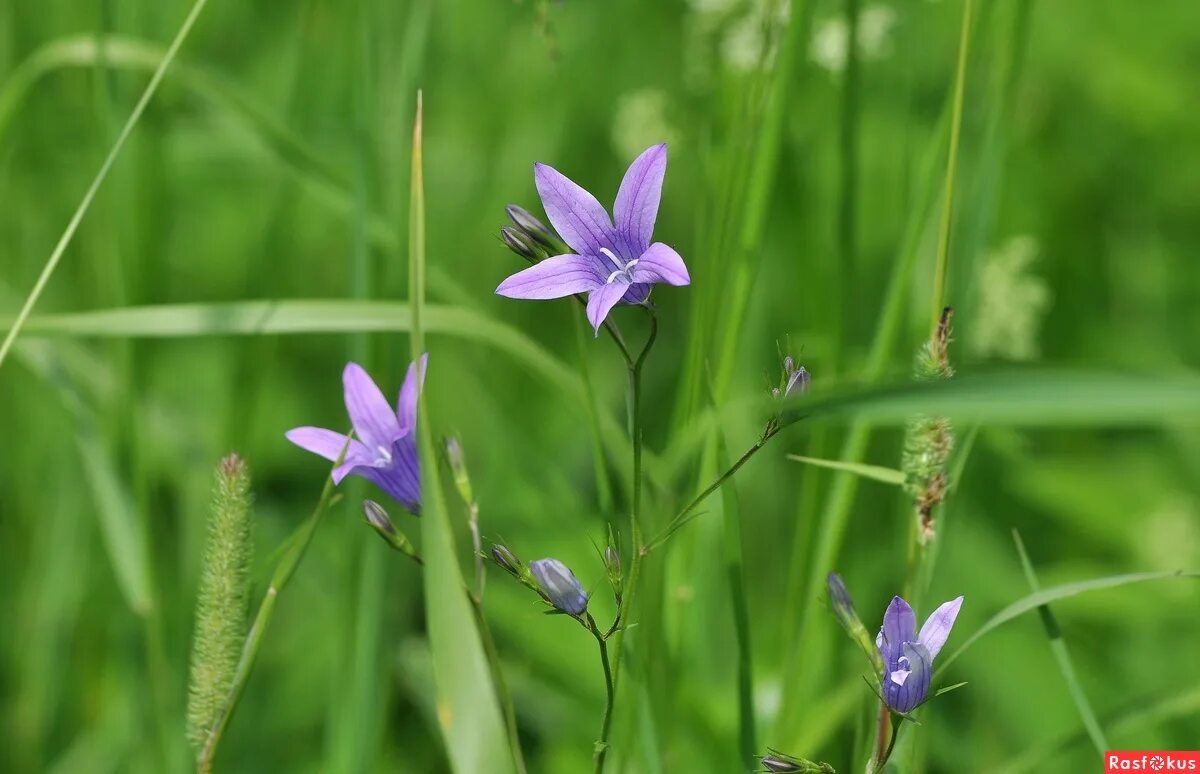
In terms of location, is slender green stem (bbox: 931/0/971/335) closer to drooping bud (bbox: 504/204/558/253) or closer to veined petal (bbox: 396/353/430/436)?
drooping bud (bbox: 504/204/558/253)

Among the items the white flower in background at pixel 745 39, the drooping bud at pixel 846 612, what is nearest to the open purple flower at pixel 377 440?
the drooping bud at pixel 846 612

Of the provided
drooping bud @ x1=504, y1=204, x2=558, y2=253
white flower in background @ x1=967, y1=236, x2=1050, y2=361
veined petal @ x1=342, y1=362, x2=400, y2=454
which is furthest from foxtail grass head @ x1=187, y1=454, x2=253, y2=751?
white flower in background @ x1=967, y1=236, x2=1050, y2=361

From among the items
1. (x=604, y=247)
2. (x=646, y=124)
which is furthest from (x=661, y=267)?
(x=646, y=124)

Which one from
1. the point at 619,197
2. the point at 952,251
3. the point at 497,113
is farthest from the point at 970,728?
the point at 497,113

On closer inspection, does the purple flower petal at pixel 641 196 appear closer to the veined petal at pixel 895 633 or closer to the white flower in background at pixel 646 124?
the veined petal at pixel 895 633

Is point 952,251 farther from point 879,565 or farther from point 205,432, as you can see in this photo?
point 205,432

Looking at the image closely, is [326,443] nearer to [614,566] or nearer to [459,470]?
[459,470]
